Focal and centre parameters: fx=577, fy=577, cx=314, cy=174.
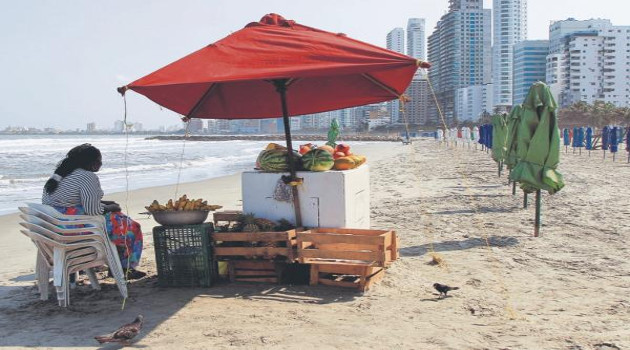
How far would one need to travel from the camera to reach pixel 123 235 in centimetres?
537

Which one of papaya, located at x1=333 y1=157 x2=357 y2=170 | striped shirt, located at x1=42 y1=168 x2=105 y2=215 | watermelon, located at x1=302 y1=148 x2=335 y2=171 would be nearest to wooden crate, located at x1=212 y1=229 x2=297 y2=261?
watermelon, located at x1=302 y1=148 x2=335 y2=171

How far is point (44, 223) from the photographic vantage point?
15.8 ft

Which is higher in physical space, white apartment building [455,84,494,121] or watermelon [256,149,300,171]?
white apartment building [455,84,494,121]

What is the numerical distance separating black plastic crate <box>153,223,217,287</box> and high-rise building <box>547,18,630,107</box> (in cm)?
13626

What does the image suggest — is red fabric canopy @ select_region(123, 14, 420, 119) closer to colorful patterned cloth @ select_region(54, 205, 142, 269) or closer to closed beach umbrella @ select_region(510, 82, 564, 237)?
colorful patterned cloth @ select_region(54, 205, 142, 269)

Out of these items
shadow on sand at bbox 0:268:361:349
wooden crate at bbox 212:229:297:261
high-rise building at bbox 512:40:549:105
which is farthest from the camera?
high-rise building at bbox 512:40:549:105

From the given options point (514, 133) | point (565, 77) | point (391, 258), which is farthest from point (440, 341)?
point (565, 77)

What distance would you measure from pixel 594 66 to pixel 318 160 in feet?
467

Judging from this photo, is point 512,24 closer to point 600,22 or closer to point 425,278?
point 600,22

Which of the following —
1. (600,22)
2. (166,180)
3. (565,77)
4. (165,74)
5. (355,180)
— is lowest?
(166,180)

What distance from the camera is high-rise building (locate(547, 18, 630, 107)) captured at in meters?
130

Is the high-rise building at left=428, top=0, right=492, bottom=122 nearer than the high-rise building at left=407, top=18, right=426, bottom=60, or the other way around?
the high-rise building at left=428, top=0, right=492, bottom=122

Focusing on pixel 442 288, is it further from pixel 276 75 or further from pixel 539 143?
pixel 539 143

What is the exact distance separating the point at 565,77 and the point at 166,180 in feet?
430
